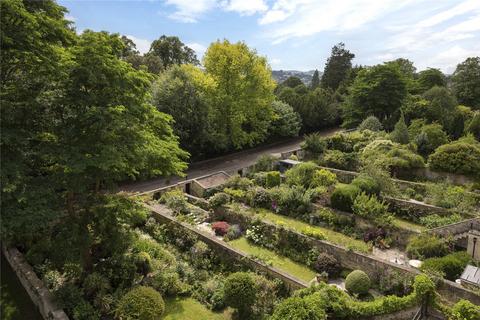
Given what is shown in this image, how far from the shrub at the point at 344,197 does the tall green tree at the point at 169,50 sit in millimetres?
32165

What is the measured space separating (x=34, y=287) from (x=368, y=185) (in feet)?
53.2

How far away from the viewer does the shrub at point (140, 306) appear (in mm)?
9828

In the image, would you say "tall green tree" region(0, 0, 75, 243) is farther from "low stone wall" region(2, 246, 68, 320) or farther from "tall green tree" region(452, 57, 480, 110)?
"tall green tree" region(452, 57, 480, 110)

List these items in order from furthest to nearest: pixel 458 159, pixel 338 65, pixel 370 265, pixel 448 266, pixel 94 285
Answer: pixel 338 65 → pixel 458 159 → pixel 370 265 → pixel 448 266 → pixel 94 285

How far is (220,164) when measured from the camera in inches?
1180

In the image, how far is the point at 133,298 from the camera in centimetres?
1008

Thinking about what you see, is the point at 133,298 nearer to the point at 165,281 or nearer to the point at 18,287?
the point at 165,281

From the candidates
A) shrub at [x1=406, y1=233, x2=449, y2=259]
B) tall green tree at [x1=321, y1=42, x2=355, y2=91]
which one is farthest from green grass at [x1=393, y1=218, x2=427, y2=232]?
tall green tree at [x1=321, y1=42, x2=355, y2=91]

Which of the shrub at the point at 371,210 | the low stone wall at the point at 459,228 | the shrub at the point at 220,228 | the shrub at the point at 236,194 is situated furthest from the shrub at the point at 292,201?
the low stone wall at the point at 459,228

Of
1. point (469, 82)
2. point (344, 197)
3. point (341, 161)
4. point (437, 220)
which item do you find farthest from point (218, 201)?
point (469, 82)

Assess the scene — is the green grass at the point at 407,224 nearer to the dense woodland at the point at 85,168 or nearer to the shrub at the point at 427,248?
the shrub at the point at 427,248

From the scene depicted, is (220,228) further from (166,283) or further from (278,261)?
(166,283)

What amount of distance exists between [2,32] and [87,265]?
307 inches

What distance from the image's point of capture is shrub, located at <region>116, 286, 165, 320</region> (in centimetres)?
983
